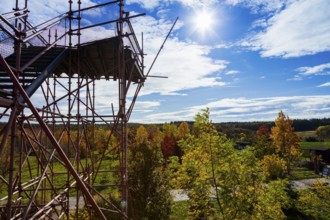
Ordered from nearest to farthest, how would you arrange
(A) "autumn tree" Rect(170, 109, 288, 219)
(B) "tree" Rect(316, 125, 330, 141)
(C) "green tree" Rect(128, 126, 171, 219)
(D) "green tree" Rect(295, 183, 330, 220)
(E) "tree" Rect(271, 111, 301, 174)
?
1. (A) "autumn tree" Rect(170, 109, 288, 219)
2. (D) "green tree" Rect(295, 183, 330, 220)
3. (C) "green tree" Rect(128, 126, 171, 219)
4. (E) "tree" Rect(271, 111, 301, 174)
5. (B) "tree" Rect(316, 125, 330, 141)

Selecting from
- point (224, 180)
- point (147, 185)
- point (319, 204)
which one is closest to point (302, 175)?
point (319, 204)

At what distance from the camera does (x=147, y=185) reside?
1933 cm

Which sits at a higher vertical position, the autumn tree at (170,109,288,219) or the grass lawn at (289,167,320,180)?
the autumn tree at (170,109,288,219)

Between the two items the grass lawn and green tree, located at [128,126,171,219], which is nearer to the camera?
green tree, located at [128,126,171,219]

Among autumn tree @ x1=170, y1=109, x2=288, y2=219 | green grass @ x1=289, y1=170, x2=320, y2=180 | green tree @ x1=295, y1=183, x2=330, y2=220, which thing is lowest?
green grass @ x1=289, y1=170, x2=320, y2=180

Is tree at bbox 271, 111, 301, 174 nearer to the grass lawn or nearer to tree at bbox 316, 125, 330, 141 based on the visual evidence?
the grass lawn

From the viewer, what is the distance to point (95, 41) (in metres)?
9.23

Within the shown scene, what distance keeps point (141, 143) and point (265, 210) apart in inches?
415

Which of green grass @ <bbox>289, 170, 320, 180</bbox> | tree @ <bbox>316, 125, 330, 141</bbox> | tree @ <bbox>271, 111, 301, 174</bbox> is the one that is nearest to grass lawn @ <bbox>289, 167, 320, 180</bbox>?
green grass @ <bbox>289, 170, 320, 180</bbox>

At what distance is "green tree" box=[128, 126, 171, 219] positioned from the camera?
18250 millimetres

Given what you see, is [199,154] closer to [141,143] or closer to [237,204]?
[237,204]

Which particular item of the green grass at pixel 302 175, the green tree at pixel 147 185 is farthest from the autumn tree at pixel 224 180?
the green grass at pixel 302 175

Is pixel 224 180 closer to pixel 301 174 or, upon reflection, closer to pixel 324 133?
pixel 301 174

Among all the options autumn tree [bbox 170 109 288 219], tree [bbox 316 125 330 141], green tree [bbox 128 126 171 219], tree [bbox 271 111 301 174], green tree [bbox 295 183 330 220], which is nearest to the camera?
autumn tree [bbox 170 109 288 219]
